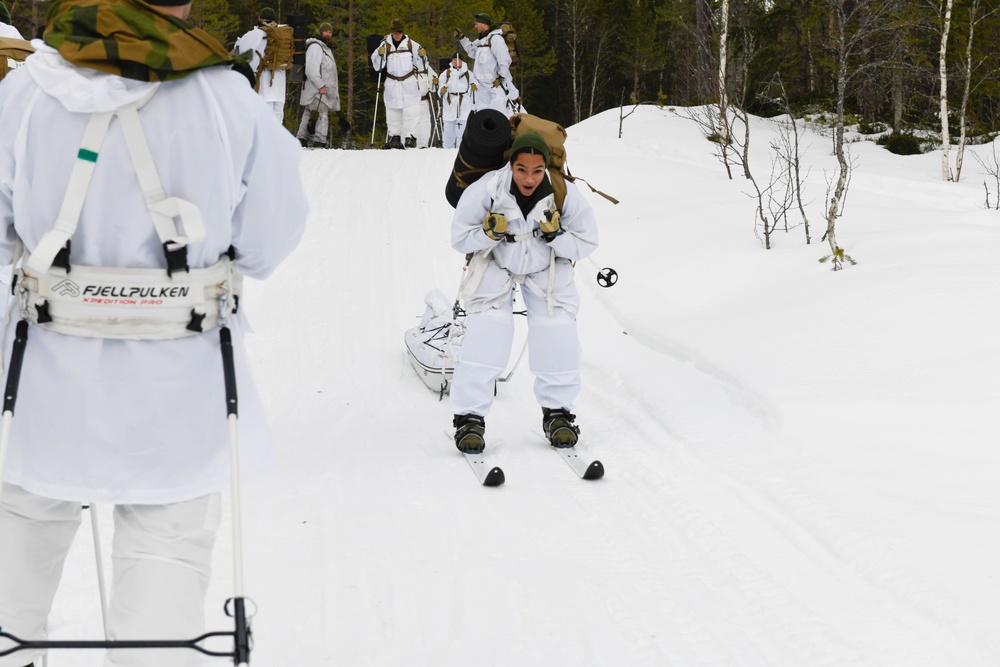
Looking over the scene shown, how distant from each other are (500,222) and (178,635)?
287cm

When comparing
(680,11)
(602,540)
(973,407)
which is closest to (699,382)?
(973,407)

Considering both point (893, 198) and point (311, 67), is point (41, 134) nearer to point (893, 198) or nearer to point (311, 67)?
point (893, 198)

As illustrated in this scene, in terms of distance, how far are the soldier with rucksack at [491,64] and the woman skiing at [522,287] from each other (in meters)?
10.1

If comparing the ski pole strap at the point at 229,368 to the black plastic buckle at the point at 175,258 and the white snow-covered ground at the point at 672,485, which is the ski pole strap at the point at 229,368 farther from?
the white snow-covered ground at the point at 672,485

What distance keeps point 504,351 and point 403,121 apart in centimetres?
1165

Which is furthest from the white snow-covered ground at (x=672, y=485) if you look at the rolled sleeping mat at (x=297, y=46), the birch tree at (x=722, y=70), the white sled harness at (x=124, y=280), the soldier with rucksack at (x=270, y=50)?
the birch tree at (x=722, y=70)

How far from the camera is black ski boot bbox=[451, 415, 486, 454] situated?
15.6 ft

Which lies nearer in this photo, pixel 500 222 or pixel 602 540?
pixel 602 540

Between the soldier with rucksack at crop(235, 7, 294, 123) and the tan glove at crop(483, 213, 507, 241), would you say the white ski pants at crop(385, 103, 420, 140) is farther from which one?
the tan glove at crop(483, 213, 507, 241)

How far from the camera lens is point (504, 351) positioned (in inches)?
191

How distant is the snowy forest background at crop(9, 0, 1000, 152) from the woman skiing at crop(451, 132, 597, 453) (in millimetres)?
10310

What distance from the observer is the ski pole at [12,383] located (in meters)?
1.85

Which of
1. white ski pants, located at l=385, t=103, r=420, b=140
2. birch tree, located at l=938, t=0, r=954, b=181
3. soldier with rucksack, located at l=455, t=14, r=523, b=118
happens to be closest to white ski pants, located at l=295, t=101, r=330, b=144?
white ski pants, located at l=385, t=103, r=420, b=140

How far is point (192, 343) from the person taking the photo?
6.47ft
